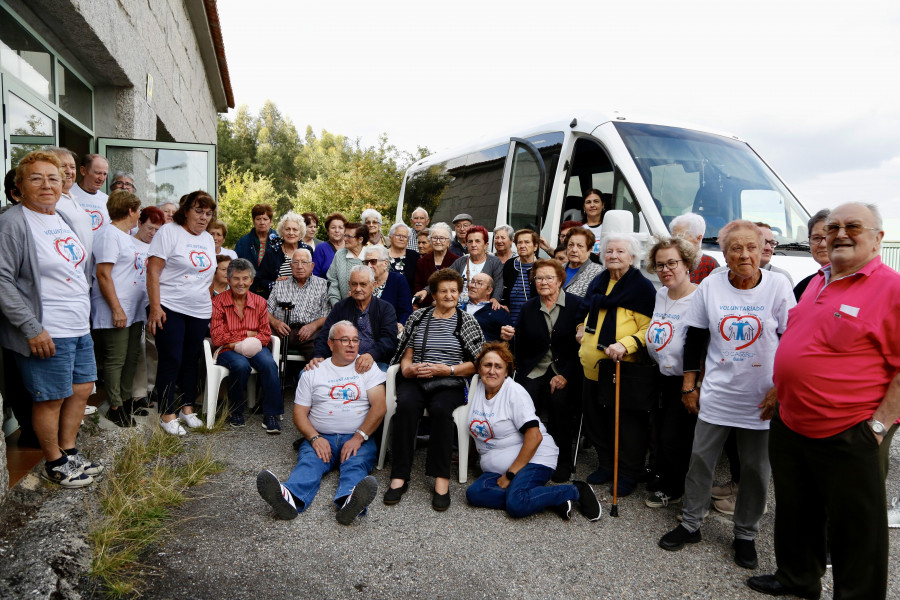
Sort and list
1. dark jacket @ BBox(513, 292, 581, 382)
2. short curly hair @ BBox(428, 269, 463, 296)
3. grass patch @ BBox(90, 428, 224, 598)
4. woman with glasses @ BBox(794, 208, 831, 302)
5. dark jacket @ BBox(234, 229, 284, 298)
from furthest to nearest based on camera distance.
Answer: dark jacket @ BBox(234, 229, 284, 298) < short curly hair @ BBox(428, 269, 463, 296) < dark jacket @ BBox(513, 292, 581, 382) < woman with glasses @ BBox(794, 208, 831, 302) < grass patch @ BBox(90, 428, 224, 598)

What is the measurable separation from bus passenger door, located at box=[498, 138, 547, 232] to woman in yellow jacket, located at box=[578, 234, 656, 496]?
9.09 ft

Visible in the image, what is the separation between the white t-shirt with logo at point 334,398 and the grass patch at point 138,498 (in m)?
0.76

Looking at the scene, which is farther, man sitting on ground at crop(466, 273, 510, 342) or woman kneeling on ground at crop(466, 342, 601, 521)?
man sitting on ground at crop(466, 273, 510, 342)

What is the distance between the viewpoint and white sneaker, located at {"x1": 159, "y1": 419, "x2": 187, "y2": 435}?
188 inches

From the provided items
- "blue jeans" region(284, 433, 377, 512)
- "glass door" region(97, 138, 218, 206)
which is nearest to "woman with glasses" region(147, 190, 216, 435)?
"blue jeans" region(284, 433, 377, 512)

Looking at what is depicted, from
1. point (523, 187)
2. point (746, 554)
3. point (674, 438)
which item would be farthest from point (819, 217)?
point (523, 187)

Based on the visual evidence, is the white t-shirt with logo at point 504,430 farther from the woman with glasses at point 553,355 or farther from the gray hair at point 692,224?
the gray hair at point 692,224

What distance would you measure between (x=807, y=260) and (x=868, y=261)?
2.69 m

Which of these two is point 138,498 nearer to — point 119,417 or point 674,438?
point 119,417

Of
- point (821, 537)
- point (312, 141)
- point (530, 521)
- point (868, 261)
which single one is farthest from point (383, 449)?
point (312, 141)

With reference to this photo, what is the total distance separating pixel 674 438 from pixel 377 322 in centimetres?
260

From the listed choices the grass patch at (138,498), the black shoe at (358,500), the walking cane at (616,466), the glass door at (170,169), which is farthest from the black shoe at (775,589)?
the glass door at (170,169)

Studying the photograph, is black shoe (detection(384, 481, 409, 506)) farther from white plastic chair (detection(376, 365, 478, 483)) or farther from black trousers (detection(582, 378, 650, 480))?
black trousers (detection(582, 378, 650, 480))

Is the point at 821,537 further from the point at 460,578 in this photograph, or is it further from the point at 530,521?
the point at 460,578
